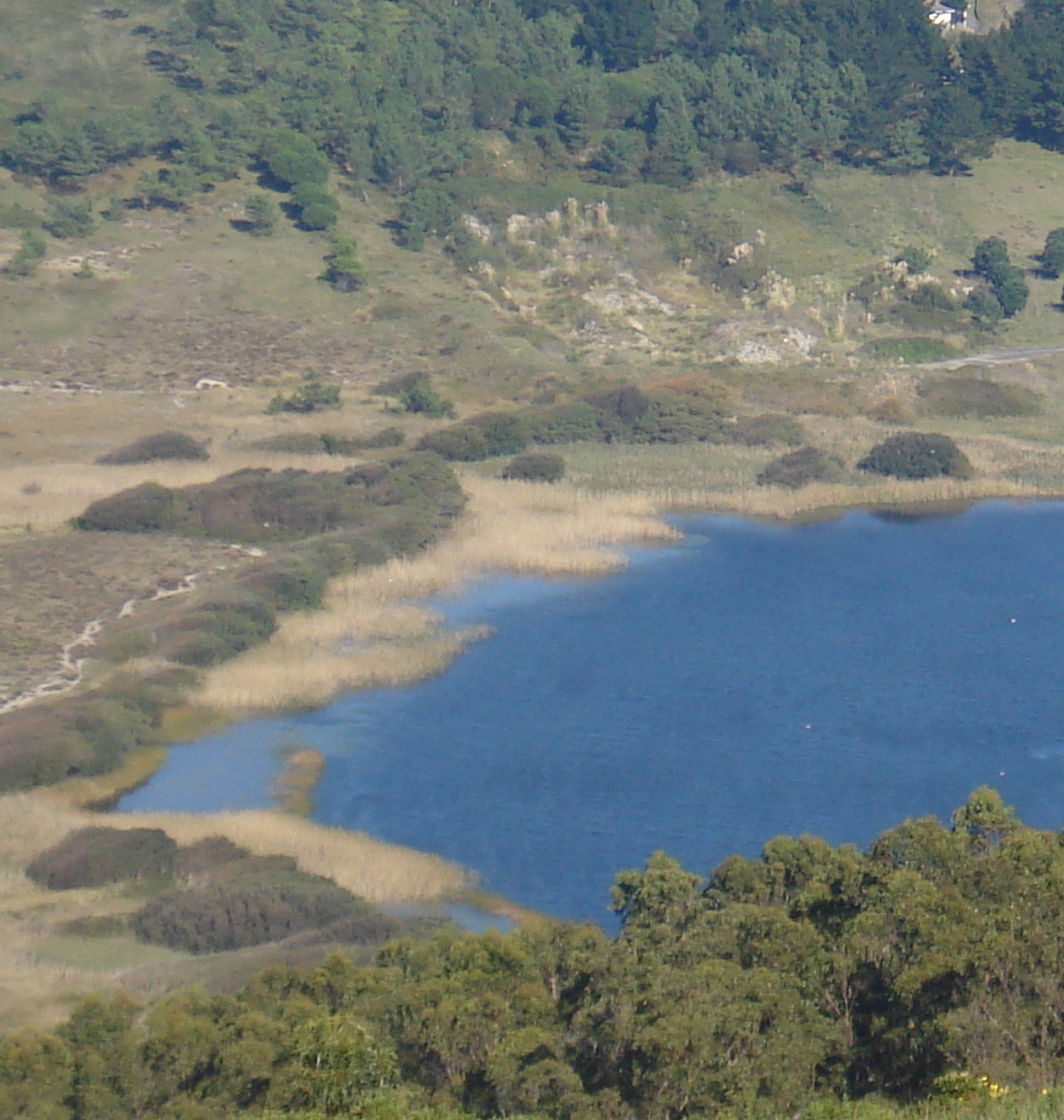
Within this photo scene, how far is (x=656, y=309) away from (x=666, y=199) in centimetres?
969

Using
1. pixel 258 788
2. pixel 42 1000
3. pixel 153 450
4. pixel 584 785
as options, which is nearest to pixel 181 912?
pixel 42 1000

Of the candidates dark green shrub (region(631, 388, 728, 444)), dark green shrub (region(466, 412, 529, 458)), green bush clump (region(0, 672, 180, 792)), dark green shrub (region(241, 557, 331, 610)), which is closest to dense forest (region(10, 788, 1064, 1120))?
green bush clump (region(0, 672, 180, 792))

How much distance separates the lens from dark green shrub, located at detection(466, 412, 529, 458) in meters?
68.4

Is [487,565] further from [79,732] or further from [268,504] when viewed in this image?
[79,732]

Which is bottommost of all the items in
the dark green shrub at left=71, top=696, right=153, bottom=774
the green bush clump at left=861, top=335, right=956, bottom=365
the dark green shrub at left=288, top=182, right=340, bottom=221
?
the green bush clump at left=861, top=335, right=956, bottom=365

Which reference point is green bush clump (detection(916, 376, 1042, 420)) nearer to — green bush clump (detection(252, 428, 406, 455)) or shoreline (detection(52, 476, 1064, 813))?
shoreline (detection(52, 476, 1064, 813))

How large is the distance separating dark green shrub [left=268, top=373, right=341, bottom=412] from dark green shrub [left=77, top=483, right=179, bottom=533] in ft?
57.7

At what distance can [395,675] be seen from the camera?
43719mm

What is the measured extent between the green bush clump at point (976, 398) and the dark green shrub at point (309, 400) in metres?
23.3

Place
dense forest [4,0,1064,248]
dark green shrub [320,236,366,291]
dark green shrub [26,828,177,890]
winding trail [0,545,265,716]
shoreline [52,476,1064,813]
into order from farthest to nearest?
dense forest [4,0,1064,248]
dark green shrub [320,236,366,291]
winding trail [0,545,265,716]
shoreline [52,476,1064,813]
dark green shrub [26,828,177,890]

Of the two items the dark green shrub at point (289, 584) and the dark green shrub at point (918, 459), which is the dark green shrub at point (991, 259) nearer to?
the dark green shrub at point (918, 459)

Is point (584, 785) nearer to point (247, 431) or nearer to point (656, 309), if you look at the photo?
point (247, 431)

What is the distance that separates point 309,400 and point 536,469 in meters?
13.0

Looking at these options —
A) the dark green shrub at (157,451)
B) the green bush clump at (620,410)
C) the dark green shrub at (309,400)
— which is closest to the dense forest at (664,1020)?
the dark green shrub at (157,451)
